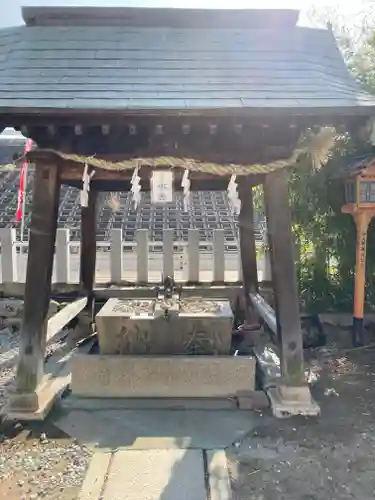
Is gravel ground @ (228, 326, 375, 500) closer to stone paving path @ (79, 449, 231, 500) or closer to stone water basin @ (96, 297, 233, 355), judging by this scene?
stone paving path @ (79, 449, 231, 500)

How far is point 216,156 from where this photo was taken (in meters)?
3.93

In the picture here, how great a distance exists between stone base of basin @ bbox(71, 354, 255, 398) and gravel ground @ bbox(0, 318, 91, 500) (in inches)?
25.3

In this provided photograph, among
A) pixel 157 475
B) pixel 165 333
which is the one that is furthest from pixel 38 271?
pixel 157 475

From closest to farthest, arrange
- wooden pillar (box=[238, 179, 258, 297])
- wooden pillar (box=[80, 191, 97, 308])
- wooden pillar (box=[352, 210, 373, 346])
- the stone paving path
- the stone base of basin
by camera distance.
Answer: the stone paving path → the stone base of basin → wooden pillar (box=[352, 210, 373, 346]) → wooden pillar (box=[238, 179, 258, 297]) → wooden pillar (box=[80, 191, 97, 308])

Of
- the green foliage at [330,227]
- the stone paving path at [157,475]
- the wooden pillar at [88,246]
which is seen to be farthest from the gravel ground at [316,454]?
the wooden pillar at [88,246]

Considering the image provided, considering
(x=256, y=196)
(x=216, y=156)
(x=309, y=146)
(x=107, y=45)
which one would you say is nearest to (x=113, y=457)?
(x=216, y=156)

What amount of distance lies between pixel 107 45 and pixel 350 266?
4.09 m

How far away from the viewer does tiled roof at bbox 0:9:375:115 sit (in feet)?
11.0

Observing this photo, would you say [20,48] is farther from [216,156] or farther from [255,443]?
[255,443]

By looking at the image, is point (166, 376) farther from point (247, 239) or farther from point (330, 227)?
point (330, 227)

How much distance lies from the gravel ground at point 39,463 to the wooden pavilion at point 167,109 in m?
0.30

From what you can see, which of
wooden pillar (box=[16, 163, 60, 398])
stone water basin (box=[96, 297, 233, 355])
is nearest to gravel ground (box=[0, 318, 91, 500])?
wooden pillar (box=[16, 163, 60, 398])

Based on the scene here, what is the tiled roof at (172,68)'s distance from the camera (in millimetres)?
3363

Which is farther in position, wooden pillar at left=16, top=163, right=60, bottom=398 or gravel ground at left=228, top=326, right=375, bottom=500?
wooden pillar at left=16, top=163, right=60, bottom=398
